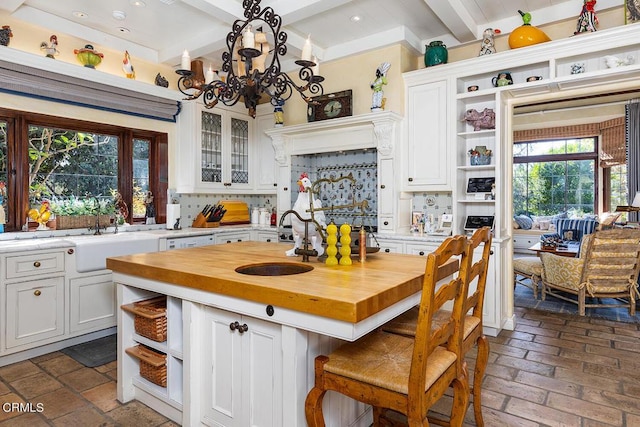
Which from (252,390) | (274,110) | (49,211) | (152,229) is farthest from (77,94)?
(252,390)

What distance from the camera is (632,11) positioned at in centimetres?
310

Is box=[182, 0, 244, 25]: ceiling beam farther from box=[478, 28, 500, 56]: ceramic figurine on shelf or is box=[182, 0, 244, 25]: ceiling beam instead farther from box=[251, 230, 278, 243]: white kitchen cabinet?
box=[251, 230, 278, 243]: white kitchen cabinet

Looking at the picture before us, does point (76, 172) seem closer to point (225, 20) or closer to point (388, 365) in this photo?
point (225, 20)

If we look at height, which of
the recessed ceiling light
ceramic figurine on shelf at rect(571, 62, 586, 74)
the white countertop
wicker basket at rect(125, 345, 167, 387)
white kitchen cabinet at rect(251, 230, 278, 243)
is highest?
the recessed ceiling light

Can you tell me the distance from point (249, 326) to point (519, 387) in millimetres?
1919

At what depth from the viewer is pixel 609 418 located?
2.21 metres

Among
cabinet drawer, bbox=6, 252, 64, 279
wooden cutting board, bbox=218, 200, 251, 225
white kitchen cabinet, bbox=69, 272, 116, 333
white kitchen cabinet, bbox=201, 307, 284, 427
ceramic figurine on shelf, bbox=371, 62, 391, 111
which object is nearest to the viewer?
white kitchen cabinet, bbox=201, 307, 284, 427

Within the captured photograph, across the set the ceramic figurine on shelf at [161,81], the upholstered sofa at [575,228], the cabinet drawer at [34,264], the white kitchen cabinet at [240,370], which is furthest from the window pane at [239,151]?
the upholstered sofa at [575,228]

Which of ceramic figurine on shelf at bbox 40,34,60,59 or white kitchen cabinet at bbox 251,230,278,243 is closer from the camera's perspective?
ceramic figurine on shelf at bbox 40,34,60,59

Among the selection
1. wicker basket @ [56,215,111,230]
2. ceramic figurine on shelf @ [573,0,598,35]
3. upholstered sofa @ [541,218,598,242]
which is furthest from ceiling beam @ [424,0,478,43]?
upholstered sofa @ [541,218,598,242]

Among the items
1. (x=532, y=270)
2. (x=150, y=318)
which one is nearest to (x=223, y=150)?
(x=150, y=318)

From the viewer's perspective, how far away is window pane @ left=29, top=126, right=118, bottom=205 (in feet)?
12.2

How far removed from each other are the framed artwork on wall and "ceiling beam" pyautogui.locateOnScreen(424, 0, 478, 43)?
46.4 inches

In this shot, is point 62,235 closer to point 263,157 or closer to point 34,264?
point 34,264
